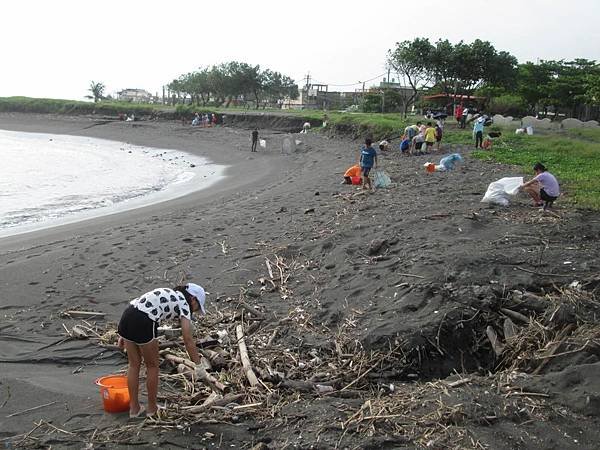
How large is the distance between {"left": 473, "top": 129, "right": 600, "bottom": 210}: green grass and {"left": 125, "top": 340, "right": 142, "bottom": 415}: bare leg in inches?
370

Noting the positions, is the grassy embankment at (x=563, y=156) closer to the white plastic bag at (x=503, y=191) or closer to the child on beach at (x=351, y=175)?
the white plastic bag at (x=503, y=191)

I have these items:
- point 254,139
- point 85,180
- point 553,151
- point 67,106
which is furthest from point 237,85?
point 553,151

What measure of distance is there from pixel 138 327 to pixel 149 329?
10cm

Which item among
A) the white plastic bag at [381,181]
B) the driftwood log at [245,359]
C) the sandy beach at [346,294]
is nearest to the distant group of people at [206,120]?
the sandy beach at [346,294]

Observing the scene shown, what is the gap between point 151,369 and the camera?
4980mm

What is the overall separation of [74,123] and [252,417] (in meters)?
65.8

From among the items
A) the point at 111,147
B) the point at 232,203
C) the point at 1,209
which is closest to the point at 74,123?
the point at 111,147

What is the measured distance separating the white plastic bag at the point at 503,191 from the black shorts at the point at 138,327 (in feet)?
27.9

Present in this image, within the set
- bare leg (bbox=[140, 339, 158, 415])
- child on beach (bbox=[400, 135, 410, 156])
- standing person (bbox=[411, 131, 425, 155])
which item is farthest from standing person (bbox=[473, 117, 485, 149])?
bare leg (bbox=[140, 339, 158, 415])

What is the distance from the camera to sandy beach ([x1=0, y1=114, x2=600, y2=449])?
4715 millimetres

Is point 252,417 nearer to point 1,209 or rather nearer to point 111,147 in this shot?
point 1,209

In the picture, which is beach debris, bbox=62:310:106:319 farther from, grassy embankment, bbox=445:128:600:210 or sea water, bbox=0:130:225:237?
grassy embankment, bbox=445:128:600:210

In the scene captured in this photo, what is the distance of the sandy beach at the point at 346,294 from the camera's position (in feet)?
15.5

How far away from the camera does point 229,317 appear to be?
24.4 ft
